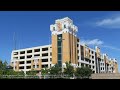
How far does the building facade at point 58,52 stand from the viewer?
30.3 metres

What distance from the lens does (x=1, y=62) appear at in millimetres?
25750

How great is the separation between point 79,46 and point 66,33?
2859 millimetres

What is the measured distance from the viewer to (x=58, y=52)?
3080 centimetres

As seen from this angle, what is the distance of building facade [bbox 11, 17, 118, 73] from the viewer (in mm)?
30344

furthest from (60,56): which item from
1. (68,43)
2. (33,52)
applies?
(33,52)
